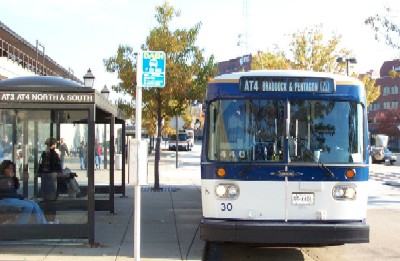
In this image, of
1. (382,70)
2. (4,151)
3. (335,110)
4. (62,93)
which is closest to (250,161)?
(335,110)

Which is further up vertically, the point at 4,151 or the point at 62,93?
the point at 62,93

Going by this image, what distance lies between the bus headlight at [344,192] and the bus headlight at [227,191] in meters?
1.37

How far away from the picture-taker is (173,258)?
8562 millimetres

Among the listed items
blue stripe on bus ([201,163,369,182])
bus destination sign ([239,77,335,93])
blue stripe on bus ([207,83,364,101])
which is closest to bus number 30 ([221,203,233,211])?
blue stripe on bus ([201,163,369,182])

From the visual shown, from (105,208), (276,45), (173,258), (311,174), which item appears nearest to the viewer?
(311,174)

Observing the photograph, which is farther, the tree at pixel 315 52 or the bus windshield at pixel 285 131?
the tree at pixel 315 52

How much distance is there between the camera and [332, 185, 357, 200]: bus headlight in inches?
312

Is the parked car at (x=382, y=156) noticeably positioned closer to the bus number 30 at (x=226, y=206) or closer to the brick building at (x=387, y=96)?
the bus number 30 at (x=226, y=206)

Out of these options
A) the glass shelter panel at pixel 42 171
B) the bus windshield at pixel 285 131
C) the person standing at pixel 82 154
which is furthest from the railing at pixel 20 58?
the bus windshield at pixel 285 131

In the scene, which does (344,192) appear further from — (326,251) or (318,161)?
(326,251)

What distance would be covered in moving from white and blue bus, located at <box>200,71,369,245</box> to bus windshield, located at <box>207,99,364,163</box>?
14 mm

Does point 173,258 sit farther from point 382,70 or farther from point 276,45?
point 382,70

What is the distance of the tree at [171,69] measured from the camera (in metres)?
17.8

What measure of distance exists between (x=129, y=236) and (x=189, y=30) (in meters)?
9.75
